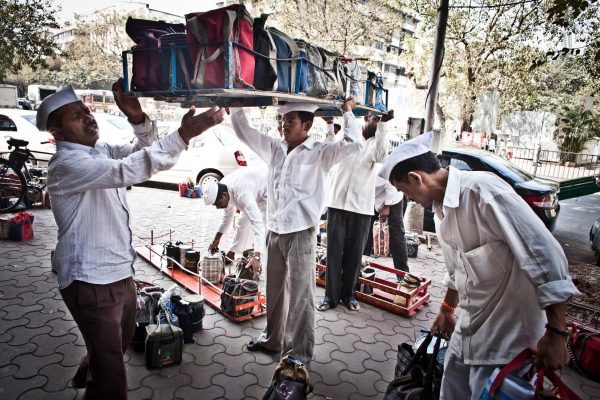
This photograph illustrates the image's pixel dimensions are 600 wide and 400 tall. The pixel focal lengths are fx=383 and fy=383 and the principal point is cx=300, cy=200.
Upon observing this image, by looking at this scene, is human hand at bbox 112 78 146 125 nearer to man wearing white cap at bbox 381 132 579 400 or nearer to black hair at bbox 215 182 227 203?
man wearing white cap at bbox 381 132 579 400

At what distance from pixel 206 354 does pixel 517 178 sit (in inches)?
224

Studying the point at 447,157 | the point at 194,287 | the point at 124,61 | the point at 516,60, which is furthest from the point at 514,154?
the point at 124,61

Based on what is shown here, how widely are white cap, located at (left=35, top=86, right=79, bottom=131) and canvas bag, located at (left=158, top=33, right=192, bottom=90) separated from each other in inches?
25.7

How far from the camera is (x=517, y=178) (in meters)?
6.44

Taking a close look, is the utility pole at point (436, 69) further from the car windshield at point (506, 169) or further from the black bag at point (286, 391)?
the black bag at point (286, 391)

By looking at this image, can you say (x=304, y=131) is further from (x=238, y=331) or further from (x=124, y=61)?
(x=238, y=331)

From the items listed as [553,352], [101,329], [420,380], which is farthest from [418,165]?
[101,329]

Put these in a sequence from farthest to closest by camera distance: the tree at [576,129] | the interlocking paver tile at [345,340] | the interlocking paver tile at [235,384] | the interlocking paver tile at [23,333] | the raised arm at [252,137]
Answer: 1. the tree at [576,129]
2. the interlocking paver tile at [345,340]
3. the interlocking paver tile at [23,333]
4. the raised arm at [252,137]
5. the interlocking paver tile at [235,384]

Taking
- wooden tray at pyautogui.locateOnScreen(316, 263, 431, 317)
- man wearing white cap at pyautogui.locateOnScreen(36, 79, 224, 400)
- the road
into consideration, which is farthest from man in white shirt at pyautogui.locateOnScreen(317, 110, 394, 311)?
the road

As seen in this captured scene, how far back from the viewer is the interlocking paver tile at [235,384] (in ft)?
9.58

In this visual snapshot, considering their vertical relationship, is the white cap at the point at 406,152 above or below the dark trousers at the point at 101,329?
above

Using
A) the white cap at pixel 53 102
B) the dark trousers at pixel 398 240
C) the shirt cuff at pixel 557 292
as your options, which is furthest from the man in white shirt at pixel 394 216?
the white cap at pixel 53 102

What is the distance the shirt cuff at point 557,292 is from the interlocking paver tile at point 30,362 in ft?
11.7

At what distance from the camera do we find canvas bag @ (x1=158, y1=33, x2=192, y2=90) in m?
1.98
